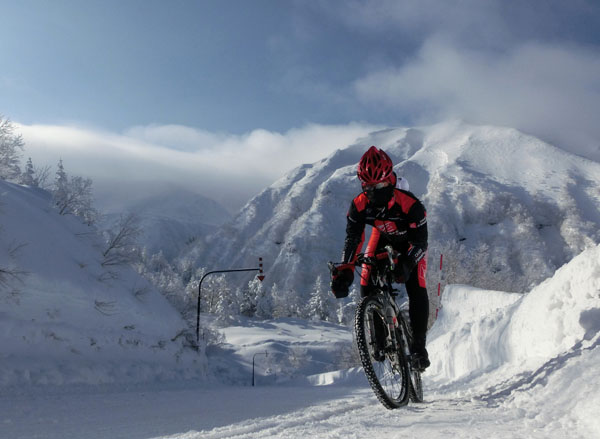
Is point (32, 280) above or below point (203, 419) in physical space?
above

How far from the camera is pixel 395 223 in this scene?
460 cm

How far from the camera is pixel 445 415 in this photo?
321cm

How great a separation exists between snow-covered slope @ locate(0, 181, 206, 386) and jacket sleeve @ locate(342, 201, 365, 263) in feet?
26.8

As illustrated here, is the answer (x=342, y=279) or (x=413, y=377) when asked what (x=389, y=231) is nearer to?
(x=342, y=279)

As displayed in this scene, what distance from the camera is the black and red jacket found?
440 centimetres

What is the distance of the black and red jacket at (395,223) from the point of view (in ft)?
14.4

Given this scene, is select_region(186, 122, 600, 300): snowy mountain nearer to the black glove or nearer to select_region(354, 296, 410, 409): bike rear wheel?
select_region(354, 296, 410, 409): bike rear wheel

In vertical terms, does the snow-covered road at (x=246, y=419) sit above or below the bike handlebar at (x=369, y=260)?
below

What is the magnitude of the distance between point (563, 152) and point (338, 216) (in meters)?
104

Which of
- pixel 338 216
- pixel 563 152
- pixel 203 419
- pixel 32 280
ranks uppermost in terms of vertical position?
pixel 563 152

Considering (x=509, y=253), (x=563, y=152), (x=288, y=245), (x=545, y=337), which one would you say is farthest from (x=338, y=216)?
(x=545, y=337)

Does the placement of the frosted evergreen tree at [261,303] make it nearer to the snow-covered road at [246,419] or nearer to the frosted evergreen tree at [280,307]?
the frosted evergreen tree at [280,307]

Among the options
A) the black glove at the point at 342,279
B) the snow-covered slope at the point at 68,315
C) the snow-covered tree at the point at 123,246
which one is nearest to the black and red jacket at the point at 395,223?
the black glove at the point at 342,279

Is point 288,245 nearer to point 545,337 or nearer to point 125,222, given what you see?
point 125,222
